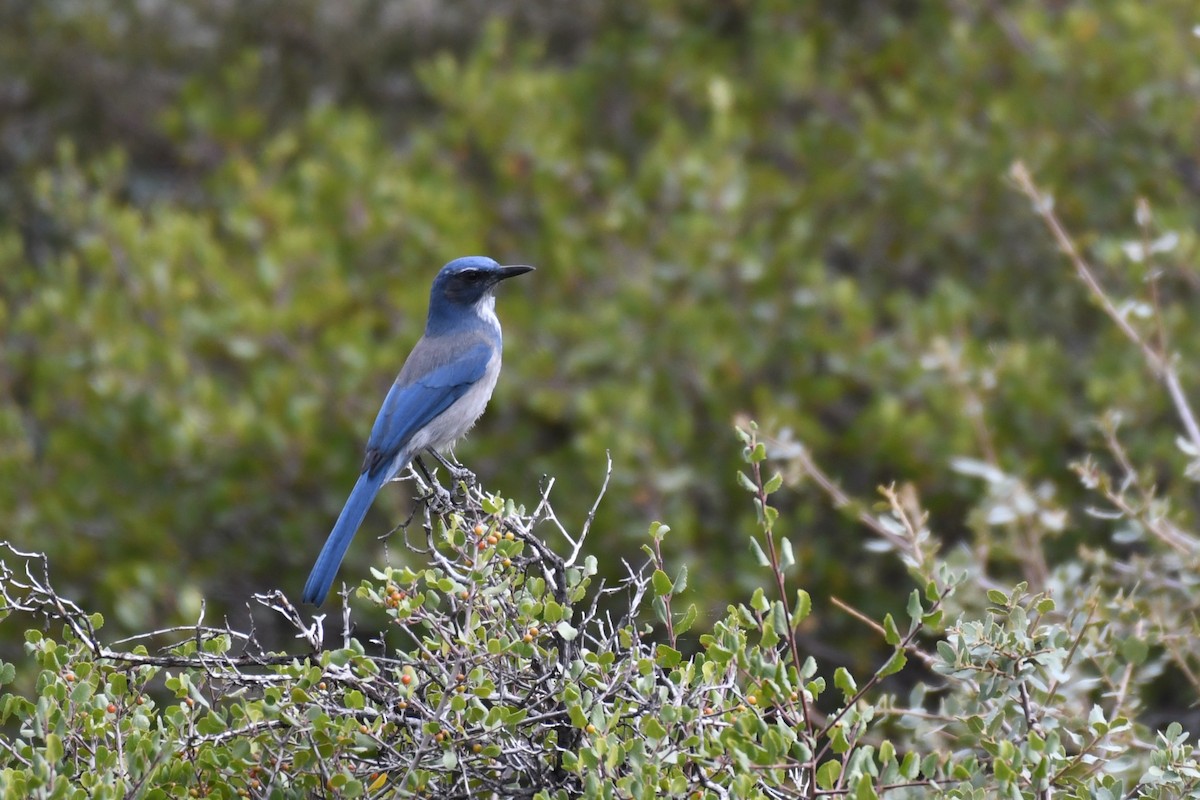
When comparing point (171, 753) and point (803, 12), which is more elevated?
point (171, 753)

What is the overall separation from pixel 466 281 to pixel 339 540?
6.23 ft

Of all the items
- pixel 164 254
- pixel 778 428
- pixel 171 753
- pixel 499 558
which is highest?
pixel 499 558

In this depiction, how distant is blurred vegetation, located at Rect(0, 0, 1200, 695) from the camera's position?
7.17 metres

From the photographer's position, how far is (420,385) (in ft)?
18.7

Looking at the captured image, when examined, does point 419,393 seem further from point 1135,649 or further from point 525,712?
point 525,712

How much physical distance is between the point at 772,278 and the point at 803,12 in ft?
Answer: 8.48

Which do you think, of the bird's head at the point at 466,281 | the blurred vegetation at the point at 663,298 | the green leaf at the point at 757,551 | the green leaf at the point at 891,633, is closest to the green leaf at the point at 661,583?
the green leaf at the point at 757,551

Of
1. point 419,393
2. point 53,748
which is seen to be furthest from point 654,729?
point 419,393

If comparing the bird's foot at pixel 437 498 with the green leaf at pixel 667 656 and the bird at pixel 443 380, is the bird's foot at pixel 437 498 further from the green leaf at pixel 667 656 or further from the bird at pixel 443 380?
the green leaf at pixel 667 656

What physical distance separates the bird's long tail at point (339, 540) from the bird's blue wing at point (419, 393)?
0.08m

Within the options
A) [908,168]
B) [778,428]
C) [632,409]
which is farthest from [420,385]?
[908,168]

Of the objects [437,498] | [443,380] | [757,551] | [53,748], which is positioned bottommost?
[443,380]

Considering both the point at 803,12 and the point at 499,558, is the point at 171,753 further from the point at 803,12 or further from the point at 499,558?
the point at 803,12

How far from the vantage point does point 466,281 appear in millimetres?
6148
